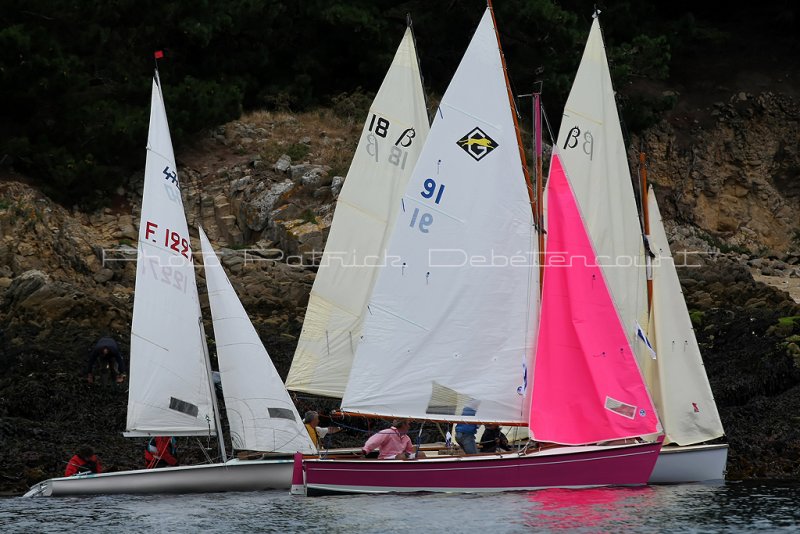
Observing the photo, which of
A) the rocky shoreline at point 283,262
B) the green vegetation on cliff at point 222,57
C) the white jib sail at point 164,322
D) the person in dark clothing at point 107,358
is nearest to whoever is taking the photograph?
the white jib sail at point 164,322

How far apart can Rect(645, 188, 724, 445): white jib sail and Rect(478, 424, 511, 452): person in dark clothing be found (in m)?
3.01

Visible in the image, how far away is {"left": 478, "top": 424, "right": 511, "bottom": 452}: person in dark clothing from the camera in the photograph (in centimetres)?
2322

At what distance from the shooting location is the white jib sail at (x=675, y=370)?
949 inches

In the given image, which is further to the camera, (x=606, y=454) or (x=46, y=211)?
(x=46, y=211)

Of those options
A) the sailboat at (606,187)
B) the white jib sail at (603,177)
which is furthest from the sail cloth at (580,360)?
the white jib sail at (603,177)

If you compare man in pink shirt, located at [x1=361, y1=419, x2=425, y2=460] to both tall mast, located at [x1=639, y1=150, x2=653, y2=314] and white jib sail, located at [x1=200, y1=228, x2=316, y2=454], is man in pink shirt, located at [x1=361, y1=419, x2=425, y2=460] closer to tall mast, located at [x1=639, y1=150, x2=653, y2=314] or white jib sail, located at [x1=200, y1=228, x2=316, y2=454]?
white jib sail, located at [x1=200, y1=228, x2=316, y2=454]

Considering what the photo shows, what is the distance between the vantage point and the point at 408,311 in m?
22.9

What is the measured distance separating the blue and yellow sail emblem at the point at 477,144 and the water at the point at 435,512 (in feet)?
18.7

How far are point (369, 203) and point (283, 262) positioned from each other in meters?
12.9

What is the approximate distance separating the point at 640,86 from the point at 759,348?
2066cm

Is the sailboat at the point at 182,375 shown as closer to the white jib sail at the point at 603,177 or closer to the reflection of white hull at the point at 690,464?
the reflection of white hull at the point at 690,464

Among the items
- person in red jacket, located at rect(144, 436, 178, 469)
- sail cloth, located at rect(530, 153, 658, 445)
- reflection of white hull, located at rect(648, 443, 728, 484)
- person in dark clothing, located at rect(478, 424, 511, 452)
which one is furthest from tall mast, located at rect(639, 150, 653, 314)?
person in red jacket, located at rect(144, 436, 178, 469)

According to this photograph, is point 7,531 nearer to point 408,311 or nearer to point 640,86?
point 408,311

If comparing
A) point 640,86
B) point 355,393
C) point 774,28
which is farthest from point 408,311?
point 774,28
